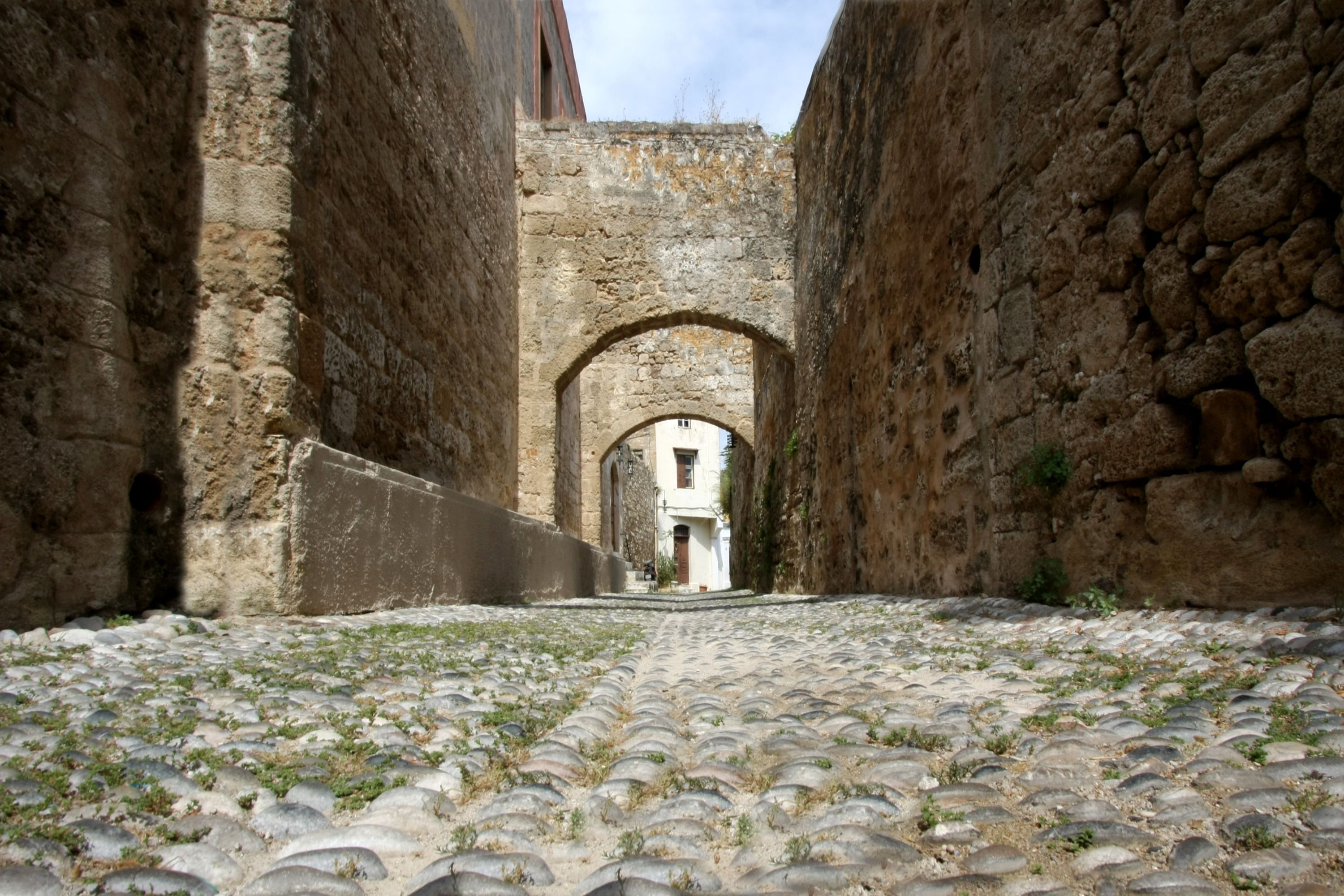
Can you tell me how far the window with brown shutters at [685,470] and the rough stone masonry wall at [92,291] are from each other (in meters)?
31.3

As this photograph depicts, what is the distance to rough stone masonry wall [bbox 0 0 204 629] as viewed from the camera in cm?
280

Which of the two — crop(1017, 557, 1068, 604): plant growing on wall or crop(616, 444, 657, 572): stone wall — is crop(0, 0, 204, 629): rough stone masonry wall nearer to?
crop(1017, 557, 1068, 604): plant growing on wall

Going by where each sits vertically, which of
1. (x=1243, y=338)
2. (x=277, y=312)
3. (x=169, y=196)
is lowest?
(x=1243, y=338)

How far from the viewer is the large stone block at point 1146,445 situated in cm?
304

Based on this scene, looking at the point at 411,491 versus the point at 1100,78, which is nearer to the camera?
the point at 1100,78

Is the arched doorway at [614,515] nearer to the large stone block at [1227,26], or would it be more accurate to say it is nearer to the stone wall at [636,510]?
the stone wall at [636,510]

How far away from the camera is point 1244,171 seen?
8.93 ft

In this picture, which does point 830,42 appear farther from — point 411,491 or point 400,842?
point 400,842

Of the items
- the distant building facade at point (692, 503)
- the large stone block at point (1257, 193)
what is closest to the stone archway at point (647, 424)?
the large stone block at point (1257, 193)

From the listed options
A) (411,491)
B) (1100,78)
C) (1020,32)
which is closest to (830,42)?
(1020,32)

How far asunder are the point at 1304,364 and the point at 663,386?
12.7 m

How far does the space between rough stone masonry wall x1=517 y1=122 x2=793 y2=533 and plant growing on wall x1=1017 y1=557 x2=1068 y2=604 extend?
6.58 metres

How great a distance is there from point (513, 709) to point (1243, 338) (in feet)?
7.72

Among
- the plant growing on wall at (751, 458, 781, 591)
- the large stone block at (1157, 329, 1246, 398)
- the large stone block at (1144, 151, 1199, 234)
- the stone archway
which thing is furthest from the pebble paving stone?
the stone archway
